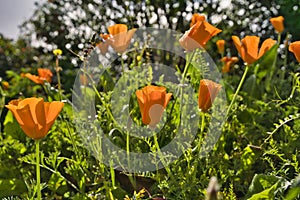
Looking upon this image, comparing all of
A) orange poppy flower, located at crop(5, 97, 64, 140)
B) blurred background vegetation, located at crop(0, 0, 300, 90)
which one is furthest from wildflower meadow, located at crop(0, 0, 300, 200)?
blurred background vegetation, located at crop(0, 0, 300, 90)

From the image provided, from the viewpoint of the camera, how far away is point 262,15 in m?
2.48

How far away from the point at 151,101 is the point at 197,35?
0.72 ft

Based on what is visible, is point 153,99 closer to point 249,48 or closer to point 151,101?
point 151,101

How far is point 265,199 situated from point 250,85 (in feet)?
2.74

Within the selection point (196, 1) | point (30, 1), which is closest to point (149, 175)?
point (196, 1)

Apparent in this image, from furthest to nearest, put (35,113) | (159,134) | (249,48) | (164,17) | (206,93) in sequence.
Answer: (164,17), (159,134), (249,48), (206,93), (35,113)

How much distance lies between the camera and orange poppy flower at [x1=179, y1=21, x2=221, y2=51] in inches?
42.3

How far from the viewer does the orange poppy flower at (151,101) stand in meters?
0.94

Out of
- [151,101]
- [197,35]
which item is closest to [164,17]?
[197,35]

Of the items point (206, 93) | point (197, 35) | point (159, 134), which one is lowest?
point (159, 134)

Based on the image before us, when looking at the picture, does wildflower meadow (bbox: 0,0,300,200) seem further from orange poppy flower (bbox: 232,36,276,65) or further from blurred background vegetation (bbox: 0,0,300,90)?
blurred background vegetation (bbox: 0,0,300,90)

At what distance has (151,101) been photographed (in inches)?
37.1

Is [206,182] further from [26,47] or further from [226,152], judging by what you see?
[26,47]

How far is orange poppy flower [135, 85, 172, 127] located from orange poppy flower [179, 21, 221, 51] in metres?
0.18
